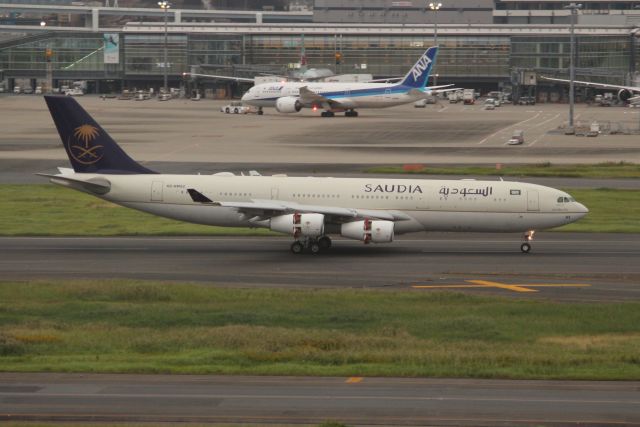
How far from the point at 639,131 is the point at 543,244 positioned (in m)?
78.1

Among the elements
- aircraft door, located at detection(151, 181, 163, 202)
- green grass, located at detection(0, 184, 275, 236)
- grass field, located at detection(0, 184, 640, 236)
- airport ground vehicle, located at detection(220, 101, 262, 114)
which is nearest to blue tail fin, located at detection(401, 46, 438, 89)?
airport ground vehicle, located at detection(220, 101, 262, 114)

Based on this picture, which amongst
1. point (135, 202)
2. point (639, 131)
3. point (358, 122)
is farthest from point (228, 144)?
point (135, 202)

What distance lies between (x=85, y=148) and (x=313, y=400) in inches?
1281

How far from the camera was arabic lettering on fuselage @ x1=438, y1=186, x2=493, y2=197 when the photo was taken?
55.9m

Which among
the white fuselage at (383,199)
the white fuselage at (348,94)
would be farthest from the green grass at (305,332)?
the white fuselage at (348,94)

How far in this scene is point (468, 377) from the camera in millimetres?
31531

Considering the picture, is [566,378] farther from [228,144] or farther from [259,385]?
[228,144]

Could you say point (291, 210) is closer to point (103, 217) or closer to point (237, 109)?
point (103, 217)

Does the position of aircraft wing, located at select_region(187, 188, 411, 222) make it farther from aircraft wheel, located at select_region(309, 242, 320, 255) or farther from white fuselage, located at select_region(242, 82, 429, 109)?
white fuselage, located at select_region(242, 82, 429, 109)

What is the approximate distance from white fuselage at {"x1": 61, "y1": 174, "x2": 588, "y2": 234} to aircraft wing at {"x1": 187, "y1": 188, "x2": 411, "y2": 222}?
50cm

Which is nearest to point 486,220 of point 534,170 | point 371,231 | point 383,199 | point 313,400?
point 383,199

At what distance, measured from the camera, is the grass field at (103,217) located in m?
62.0

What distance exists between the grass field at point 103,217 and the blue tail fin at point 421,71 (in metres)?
81.8

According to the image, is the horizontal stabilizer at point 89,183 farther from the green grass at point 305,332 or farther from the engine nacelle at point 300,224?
the green grass at point 305,332
